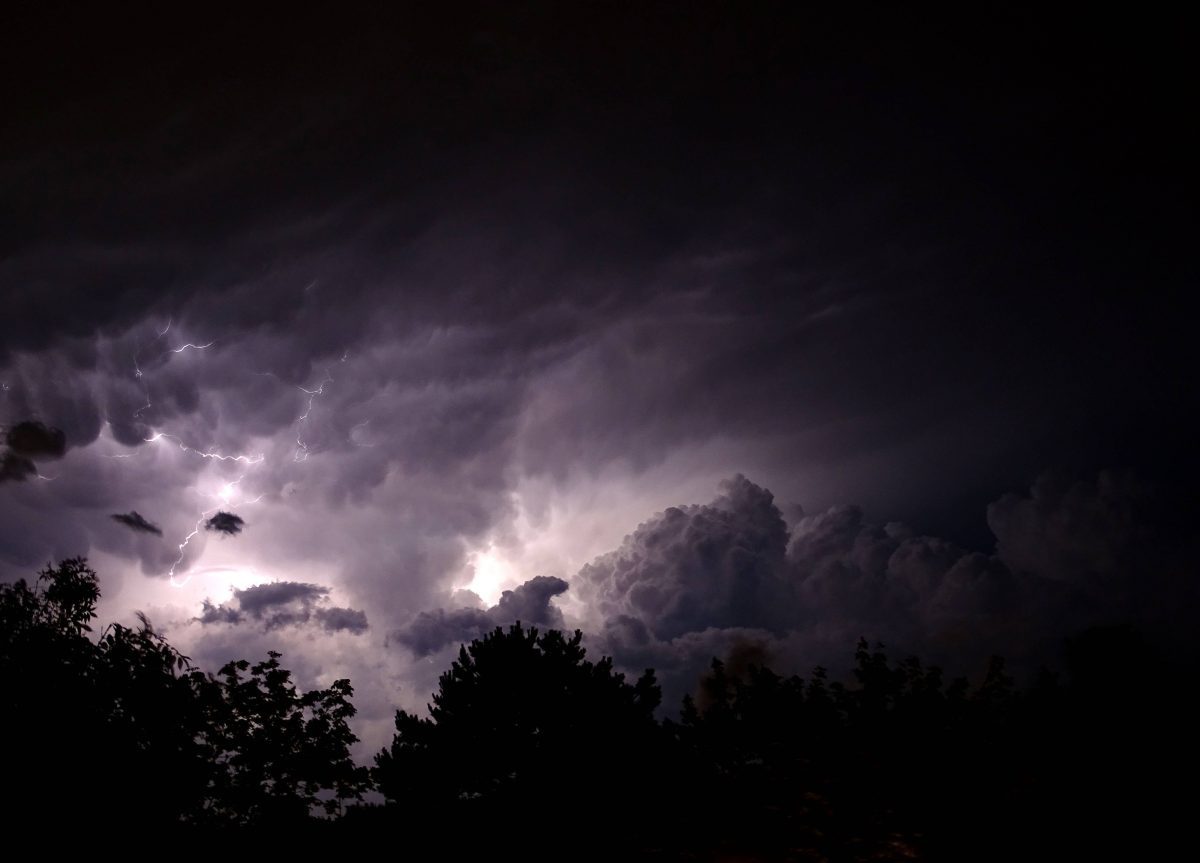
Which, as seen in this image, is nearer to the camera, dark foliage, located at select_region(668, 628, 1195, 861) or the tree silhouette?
dark foliage, located at select_region(668, 628, 1195, 861)

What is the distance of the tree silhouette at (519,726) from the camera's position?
35.6 m

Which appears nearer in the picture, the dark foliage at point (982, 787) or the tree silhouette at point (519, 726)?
the dark foliage at point (982, 787)

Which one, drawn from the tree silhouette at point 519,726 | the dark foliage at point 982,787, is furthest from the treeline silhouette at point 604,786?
the tree silhouette at point 519,726

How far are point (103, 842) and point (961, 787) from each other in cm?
1485

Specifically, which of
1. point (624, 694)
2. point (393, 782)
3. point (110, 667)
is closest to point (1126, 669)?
point (110, 667)

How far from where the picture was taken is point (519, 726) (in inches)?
1458

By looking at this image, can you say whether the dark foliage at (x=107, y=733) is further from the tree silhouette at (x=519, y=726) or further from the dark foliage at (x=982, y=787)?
the tree silhouette at (x=519, y=726)

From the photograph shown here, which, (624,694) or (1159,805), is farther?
(624,694)

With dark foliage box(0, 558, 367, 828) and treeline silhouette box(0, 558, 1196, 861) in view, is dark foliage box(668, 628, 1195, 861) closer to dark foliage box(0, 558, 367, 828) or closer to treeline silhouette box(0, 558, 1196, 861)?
treeline silhouette box(0, 558, 1196, 861)

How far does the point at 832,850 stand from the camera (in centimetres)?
992

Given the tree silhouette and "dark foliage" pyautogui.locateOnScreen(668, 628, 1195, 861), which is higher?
the tree silhouette

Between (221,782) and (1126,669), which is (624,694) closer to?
(221,782)

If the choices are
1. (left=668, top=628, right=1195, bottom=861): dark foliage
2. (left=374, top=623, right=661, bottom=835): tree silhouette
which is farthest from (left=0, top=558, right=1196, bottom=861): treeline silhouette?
(left=374, top=623, right=661, bottom=835): tree silhouette

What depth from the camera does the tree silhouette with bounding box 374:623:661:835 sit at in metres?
35.6
